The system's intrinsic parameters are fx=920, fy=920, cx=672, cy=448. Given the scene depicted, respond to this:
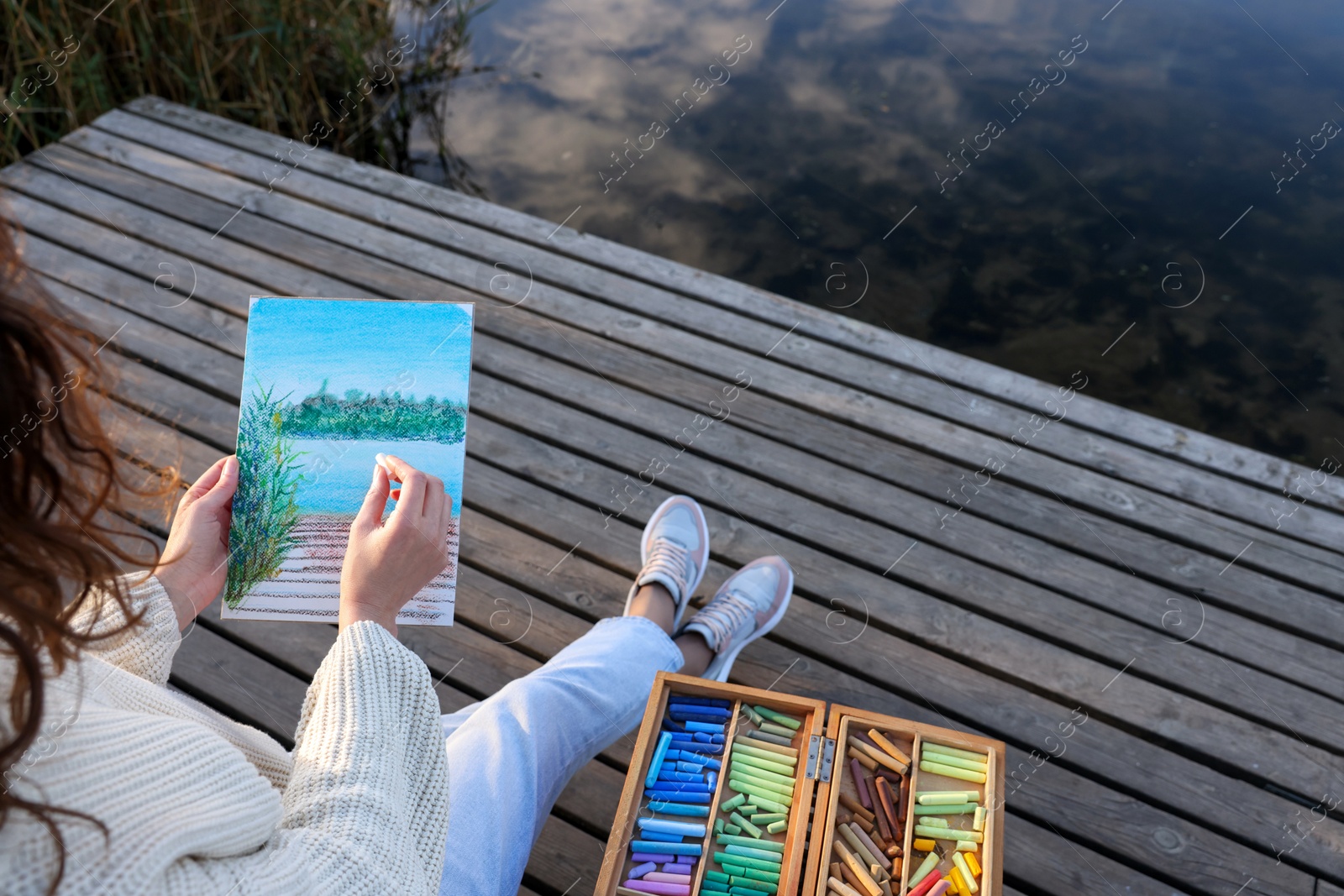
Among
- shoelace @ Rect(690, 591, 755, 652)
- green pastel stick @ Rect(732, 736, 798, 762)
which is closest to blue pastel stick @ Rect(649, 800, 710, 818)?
green pastel stick @ Rect(732, 736, 798, 762)

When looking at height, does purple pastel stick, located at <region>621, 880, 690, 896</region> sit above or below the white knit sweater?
below

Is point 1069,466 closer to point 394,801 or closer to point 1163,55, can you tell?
point 394,801

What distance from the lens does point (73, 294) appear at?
7.95 ft

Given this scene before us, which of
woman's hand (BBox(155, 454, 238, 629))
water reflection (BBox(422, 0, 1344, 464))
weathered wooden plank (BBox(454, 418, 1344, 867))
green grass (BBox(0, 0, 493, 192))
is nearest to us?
woman's hand (BBox(155, 454, 238, 629))

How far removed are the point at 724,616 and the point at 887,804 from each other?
1.66ft

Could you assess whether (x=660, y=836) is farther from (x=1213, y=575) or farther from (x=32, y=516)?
(x=1213, y=575)

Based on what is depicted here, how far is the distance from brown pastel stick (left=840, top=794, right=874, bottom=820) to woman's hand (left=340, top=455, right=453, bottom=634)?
0.61 meters

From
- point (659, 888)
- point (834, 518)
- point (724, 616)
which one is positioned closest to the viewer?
point (659, 888)

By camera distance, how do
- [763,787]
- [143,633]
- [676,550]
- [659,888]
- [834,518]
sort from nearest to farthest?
[143,633] → [659,888] → [763,787] → [676,550] → [834,518]

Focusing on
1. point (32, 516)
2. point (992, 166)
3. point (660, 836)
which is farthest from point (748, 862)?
point (992, 166)

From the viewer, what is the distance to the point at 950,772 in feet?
4.03

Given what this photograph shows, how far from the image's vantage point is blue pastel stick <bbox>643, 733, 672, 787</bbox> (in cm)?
123

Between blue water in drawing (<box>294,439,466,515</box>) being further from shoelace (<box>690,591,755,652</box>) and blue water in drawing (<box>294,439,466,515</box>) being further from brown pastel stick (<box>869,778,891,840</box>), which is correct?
brown pastel stick (<box>869,778,891,840</box>)

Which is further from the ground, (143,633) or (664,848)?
(143,633)
